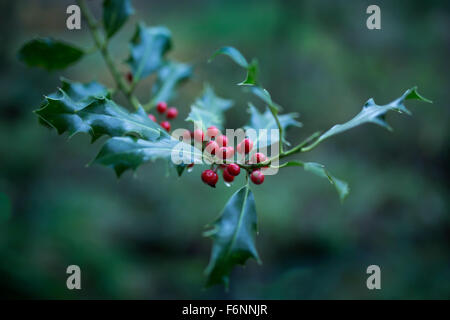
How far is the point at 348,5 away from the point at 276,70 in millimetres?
1708

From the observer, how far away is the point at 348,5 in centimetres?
564

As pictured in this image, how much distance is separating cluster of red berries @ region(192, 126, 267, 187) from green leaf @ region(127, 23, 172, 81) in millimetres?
587

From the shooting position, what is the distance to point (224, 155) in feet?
3.15

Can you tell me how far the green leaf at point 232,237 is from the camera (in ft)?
2.92

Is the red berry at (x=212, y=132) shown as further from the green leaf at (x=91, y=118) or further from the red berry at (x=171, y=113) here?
the red berry at (x=171, y=113)

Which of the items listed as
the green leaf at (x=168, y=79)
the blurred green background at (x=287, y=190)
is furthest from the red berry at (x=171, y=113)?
the blurred green background at (x=287, y=190)

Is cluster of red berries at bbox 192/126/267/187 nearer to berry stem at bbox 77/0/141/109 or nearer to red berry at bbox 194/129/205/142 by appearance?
red berry at bbox 194/129/205/142

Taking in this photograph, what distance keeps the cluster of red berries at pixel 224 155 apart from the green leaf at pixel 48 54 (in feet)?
2.40

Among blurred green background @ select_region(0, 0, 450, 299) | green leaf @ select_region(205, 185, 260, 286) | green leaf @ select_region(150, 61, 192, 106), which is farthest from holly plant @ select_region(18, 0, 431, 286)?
blurred green background @ select_region(0, 0, 450, 299)

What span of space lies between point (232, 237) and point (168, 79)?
851mm

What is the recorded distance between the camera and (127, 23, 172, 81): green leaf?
4.92 feet

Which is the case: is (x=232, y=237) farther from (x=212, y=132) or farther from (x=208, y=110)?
(x=208, y=110)
